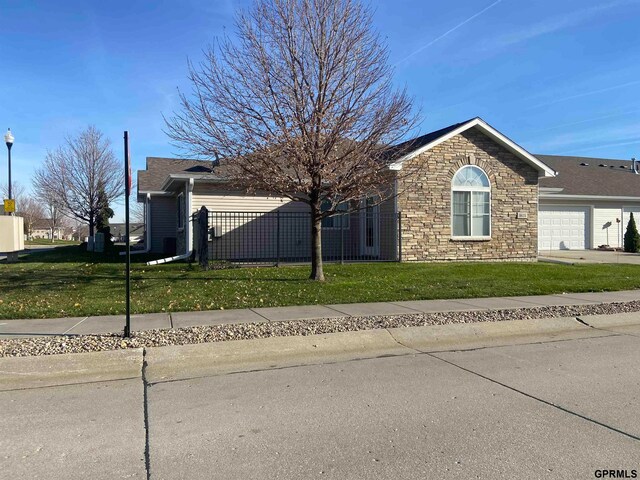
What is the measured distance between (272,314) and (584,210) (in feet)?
70.1

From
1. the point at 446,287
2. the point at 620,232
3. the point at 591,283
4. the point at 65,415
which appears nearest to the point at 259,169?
the point at 446,287

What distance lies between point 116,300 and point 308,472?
7.47 m

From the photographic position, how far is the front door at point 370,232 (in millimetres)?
18172

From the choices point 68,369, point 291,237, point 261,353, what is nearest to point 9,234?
point 68,369

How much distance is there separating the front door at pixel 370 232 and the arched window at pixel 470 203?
2665 millimetres

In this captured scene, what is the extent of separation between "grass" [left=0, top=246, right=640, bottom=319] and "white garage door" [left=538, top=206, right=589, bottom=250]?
25.0ft

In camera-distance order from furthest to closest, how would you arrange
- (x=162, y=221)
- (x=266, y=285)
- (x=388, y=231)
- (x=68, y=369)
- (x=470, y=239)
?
1. (x=162, y=221)
2. (x=470, y=239)
3. (x=388, y=231)
4. (x=266, y=285)
5. (x=68, y=369)

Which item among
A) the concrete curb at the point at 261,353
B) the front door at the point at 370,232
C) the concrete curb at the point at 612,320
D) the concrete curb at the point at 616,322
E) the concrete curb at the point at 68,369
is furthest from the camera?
the front door at the point at 370,232

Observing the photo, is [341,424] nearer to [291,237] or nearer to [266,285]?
[266,285]

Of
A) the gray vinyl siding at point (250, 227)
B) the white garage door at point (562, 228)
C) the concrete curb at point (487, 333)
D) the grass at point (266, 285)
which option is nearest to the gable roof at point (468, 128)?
the grass at point (266, 285)

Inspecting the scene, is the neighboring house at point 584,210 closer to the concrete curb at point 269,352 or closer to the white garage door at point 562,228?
the white garage door at point 562,228

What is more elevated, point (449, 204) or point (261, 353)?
point (449, 204)

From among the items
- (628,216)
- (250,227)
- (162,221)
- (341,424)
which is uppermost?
(628,216)

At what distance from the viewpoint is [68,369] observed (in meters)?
5.89
